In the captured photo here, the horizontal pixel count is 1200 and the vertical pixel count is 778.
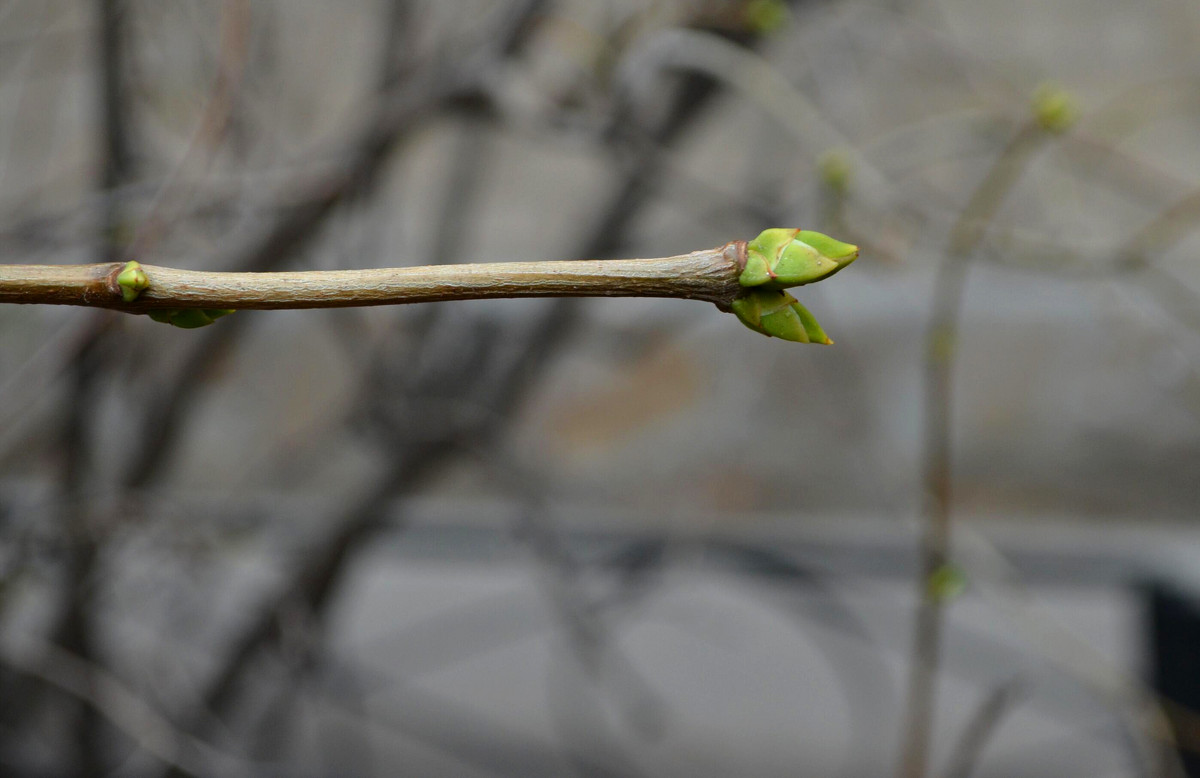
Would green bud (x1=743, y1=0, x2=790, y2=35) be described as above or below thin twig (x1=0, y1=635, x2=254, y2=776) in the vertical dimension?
above

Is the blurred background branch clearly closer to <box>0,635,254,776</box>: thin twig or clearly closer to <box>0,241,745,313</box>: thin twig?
<box>0,635,254,776</box>: thin twig

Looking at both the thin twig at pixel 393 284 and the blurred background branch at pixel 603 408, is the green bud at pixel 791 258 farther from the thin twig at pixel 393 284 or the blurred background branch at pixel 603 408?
the blurred background branch at pixel 603 408

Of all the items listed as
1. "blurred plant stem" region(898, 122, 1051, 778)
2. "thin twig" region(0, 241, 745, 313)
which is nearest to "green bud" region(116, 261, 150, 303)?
"thin twig" region(0, 241, 745, 313)

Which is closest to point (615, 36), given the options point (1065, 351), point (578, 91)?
point (578, 91)

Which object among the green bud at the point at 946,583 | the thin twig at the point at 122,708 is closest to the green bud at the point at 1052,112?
the green bud at the point at 946,583

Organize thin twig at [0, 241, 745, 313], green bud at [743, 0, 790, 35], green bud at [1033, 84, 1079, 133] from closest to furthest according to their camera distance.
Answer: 1. thin twig at [0, 241, 745, 313]
2. green bud at [1033, 84, 1079, 133]
3. green bud at [743, 0, 790, 35]

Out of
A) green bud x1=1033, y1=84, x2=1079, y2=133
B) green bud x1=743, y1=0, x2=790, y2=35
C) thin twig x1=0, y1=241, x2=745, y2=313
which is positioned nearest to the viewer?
thin twig x1=0, y1=241, x2=745, y2=313

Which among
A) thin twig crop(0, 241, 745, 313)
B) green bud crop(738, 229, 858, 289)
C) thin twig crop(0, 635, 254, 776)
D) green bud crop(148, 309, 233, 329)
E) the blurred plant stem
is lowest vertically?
thin twig crop(0, 635, 254, 776)
